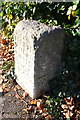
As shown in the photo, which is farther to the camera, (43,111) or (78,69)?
(78,69)

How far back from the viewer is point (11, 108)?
276cm

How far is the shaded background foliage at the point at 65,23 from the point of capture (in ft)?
9.43

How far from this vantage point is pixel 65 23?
335 cm

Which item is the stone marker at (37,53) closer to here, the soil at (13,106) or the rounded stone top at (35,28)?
the rounded stone top at (35,28)

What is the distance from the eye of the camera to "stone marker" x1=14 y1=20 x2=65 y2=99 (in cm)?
250

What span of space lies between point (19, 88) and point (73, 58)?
1.01 meters

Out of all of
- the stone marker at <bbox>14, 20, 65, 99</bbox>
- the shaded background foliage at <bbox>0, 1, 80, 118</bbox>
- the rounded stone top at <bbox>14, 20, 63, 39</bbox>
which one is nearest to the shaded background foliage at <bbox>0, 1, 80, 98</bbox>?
the shaded background foliage at <bbox>0, 1, 80, 118</bbox>

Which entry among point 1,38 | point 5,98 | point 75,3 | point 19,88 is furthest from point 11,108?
point 1,38

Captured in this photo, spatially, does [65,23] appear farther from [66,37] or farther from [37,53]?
[37,53]

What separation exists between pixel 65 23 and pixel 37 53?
1097 millimetres

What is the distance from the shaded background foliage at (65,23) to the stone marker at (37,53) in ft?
0.56

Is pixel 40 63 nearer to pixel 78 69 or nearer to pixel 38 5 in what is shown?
pixel 78 69

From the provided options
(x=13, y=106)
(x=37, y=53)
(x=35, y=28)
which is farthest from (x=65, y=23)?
(x=13, y=106)

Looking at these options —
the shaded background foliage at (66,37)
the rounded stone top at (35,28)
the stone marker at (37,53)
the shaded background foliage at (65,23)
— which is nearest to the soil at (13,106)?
the stone marker at (37,53)
